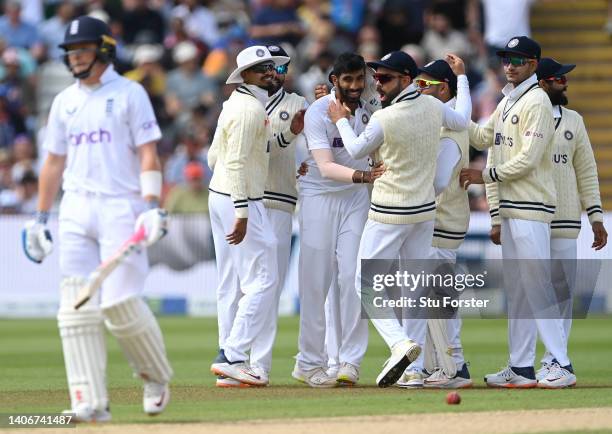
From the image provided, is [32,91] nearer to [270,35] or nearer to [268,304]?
[270,35]

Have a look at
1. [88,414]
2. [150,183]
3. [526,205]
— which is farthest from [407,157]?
[88,414]

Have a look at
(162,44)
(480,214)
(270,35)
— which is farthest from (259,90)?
(162,44)

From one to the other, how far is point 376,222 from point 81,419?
288 cm

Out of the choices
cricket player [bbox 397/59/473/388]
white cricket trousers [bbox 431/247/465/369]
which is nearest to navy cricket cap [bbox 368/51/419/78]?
cricket player [bbox 397/59/473/388]

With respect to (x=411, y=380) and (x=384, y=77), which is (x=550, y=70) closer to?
(x=384, y=77)

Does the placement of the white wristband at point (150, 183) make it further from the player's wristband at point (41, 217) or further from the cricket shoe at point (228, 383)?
the cricket shoe at point (228, 383)

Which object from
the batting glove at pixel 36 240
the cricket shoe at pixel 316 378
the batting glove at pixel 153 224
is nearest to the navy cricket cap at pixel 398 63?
the cricket shoe at pixel 316 378

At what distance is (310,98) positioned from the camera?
63.7 feet

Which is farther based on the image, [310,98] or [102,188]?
[310,98]

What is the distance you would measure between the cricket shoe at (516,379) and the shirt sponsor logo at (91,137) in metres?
3.75

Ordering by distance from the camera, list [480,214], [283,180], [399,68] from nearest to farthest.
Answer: [399,68], [283,180], [480,214]

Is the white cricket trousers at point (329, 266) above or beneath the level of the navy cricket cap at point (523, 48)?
beneath

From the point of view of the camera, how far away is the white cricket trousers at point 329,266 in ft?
33.7
